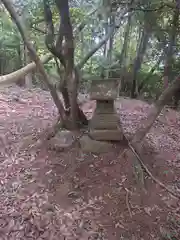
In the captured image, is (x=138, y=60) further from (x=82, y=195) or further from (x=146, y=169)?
(x=82, y=195)

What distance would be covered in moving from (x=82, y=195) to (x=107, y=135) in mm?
940

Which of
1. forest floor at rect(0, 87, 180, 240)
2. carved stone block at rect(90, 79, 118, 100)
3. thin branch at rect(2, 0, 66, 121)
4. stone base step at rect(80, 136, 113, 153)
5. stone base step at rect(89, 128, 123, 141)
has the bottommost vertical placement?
forest floor at rect(0, 87, 180, 240)

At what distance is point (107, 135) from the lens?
3.45m

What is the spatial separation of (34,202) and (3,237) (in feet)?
1.66

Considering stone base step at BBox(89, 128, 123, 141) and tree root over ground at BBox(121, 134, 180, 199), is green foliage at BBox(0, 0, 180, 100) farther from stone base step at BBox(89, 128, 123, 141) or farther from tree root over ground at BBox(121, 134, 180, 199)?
tree root over ground at BBox(121, 134, 180, 199)

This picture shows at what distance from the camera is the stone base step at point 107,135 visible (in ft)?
11.3

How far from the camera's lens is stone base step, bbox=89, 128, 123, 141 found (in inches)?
136

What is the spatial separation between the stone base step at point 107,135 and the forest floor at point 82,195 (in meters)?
0.16

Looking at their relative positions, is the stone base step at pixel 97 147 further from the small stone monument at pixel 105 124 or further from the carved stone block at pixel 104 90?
the carved stone block at pixel 104 90

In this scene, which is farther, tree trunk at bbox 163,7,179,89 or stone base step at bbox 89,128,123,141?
tree trunk at bbox 163,7,179,89

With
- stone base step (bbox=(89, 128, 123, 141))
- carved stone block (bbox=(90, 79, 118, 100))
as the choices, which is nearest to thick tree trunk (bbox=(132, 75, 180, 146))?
stone base step (bbox=(89, 128, 123, 141))

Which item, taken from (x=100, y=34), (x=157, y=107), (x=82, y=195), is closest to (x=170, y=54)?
(x=100, y=34)

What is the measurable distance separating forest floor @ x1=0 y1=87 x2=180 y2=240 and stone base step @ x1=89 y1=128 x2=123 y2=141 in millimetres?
156

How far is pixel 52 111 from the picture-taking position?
18.6ft
